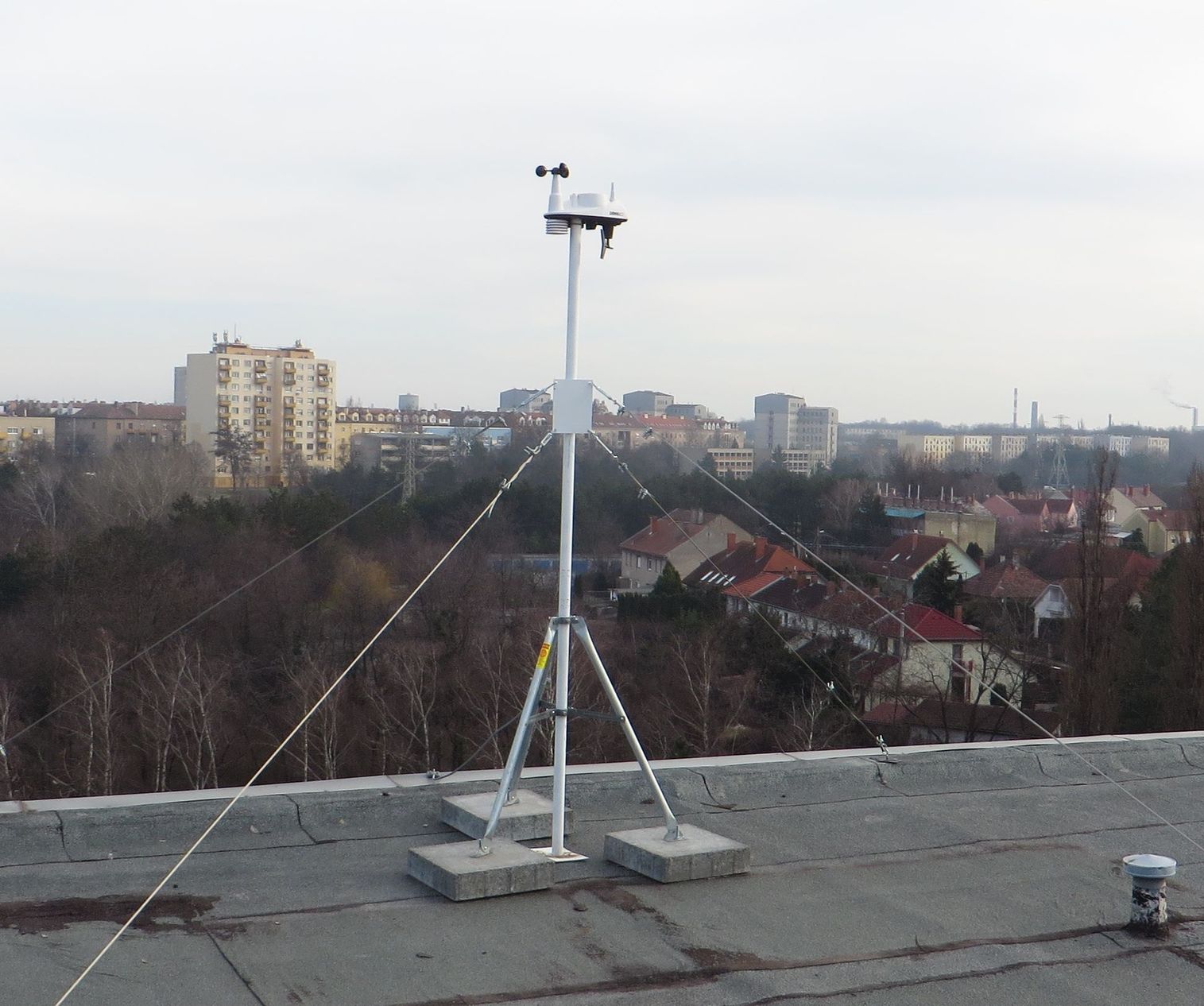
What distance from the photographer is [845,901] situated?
195 inches

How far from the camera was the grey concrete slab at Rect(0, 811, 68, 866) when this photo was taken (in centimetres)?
495

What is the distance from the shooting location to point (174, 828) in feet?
17.4

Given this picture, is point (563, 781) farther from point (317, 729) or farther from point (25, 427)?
point (25, 427)

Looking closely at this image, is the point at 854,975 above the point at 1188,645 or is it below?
above

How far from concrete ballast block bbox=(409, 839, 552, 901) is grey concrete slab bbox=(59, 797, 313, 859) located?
2.51 feet

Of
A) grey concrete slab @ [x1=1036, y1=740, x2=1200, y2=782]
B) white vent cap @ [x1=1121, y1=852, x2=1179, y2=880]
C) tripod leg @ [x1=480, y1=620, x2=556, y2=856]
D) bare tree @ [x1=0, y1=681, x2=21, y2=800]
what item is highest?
tripod leg @ [x1=480, y1=620, x2=556, y2=856]

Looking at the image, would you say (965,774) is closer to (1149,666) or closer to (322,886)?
(322,886)

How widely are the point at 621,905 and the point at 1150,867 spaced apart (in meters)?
1.94

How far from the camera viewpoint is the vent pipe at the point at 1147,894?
4.62 meters

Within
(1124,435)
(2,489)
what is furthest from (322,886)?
(1124,435)

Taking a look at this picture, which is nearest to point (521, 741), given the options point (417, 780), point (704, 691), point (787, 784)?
point (417, 780)

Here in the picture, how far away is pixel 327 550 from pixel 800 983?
33791 millimetres

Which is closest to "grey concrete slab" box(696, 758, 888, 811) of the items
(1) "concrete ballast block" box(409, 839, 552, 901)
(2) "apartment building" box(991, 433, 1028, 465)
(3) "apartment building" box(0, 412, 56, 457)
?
(1) "concrete ballast block" box(409, 839, 552, 901)

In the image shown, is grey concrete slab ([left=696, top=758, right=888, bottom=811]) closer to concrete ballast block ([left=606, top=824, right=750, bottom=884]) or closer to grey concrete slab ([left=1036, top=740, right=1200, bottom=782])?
concrete ballast block ([left=606, top=824, right=750, bottom=884])
